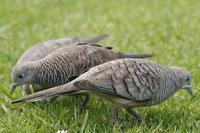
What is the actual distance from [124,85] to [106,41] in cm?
344

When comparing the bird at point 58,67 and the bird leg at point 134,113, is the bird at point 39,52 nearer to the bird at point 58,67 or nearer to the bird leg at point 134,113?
the bird at point 58,67

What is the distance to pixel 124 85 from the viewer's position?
3.93 metres

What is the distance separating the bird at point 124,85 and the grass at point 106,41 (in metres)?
0.21

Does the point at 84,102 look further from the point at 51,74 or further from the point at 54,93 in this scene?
the point at 54,93

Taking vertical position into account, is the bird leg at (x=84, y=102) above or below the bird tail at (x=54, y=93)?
below

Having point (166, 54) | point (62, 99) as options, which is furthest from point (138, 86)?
point (166, 54)

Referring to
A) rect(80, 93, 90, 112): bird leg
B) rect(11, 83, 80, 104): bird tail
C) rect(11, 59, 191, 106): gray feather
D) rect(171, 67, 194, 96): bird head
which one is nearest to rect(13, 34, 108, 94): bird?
rect(80, 93, 90, 112): bird leg


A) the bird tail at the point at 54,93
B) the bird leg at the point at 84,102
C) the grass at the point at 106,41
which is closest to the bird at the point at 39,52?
the grass at the point at 106,41

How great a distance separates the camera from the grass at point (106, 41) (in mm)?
4137

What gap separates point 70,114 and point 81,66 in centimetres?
45

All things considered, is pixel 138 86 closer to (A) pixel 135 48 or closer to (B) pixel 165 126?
(B) pixel 165 126

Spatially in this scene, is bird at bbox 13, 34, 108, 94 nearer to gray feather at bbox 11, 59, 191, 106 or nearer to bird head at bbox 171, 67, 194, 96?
gray feather at bbox 11, 59, 191, 106

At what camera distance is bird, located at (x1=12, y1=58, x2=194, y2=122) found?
12.7ft

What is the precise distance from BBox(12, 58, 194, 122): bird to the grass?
21 centimetres
